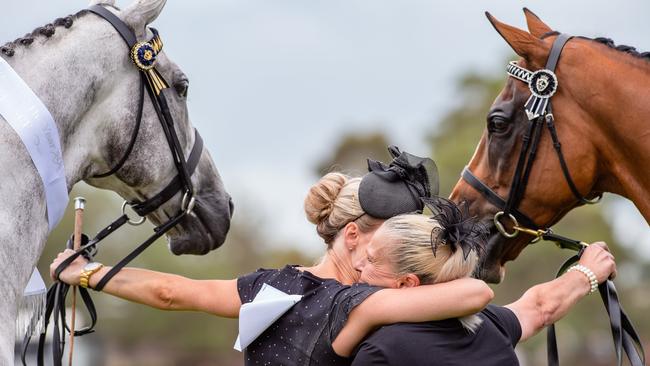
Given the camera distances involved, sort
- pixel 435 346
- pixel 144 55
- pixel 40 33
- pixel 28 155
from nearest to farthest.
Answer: pixel 435 346, pixel 28 155, pixel 40 33, pixel 144 55

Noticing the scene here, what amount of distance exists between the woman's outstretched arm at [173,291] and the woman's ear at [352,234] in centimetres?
45

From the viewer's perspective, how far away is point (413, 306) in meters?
3.31

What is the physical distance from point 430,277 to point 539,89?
1781 mm

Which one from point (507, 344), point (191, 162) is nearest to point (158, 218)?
point (191, 162)

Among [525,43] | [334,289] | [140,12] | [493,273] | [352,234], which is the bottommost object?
[493,273]

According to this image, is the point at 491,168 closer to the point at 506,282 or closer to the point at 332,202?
the point at 332,202

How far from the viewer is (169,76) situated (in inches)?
165

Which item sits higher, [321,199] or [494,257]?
[321,199]

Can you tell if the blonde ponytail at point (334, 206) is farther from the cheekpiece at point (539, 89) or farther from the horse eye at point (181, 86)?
the cheekpiece at point (539, 89)

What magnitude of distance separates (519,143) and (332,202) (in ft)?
5.32

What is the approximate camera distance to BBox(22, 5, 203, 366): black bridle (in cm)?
381

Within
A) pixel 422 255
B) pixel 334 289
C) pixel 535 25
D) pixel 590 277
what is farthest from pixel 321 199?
pixel 535 25

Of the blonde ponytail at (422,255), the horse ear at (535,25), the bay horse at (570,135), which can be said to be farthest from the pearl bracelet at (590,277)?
the horse ear at (535,25)

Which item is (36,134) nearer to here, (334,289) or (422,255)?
(334,289)
